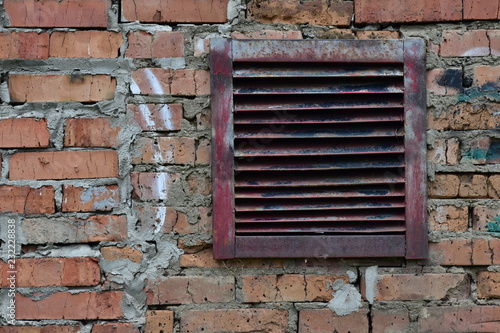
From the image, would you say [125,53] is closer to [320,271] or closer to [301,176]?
[301,176]

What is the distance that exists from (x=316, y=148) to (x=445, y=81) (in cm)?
46

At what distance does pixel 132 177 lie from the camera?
1437 mm

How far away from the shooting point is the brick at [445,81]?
1451mm

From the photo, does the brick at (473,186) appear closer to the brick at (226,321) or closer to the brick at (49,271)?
the brick at (226,321)

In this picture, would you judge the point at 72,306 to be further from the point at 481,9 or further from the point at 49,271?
the point at 481,9

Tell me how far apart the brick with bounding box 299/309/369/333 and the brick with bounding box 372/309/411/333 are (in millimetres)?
29

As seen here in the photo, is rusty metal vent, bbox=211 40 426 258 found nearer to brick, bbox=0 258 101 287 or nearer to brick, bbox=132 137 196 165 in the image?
brick, bbox=132 137 196 165

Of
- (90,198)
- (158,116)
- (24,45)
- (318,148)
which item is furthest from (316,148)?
(24,45)

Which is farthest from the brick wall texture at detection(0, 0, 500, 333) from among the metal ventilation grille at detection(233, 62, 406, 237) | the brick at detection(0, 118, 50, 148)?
the metal ventilation grille at detection(233, 62, 406, 237)

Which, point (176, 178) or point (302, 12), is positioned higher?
point (302, 12)

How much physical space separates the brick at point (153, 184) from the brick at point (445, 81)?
0.84 m

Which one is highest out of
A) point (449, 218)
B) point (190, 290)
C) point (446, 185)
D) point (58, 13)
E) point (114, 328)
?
point (58, 13)

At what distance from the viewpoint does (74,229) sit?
4.69 feet

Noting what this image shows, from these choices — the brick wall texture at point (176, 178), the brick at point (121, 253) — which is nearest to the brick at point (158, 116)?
the brick wall texture at point (176, 178)
